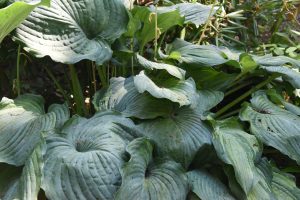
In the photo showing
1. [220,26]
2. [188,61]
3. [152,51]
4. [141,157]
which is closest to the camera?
[141,157]

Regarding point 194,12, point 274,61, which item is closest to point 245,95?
point 274,61

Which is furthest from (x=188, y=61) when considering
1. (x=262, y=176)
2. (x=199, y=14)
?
(x=262, y=176)

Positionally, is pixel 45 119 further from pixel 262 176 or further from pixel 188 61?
pixel 262 176

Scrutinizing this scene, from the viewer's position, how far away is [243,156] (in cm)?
120

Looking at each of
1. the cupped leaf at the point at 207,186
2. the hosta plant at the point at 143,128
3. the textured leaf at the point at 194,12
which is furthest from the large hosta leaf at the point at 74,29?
the cupped leaf at the point at 207,186

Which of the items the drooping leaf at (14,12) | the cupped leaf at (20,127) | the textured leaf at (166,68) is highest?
the drooping leaf at (14,12)

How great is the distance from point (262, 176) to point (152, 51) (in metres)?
0.71

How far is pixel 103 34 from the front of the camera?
1498 millimetres

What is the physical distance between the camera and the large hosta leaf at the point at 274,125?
1311 millimetres

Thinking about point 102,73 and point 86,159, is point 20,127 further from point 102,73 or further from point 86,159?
point 102,73

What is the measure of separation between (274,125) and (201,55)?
14.2 inches

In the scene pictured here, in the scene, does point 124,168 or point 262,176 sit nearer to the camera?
point 124,168

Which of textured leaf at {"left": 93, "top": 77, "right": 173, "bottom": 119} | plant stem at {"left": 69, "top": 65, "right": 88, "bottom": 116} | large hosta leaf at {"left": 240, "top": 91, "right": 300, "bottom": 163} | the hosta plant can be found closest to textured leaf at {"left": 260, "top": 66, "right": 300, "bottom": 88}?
the hosta plant

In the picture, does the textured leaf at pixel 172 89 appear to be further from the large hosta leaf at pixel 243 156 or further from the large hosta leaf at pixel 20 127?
the large hosta leaf at pixel 20 127
